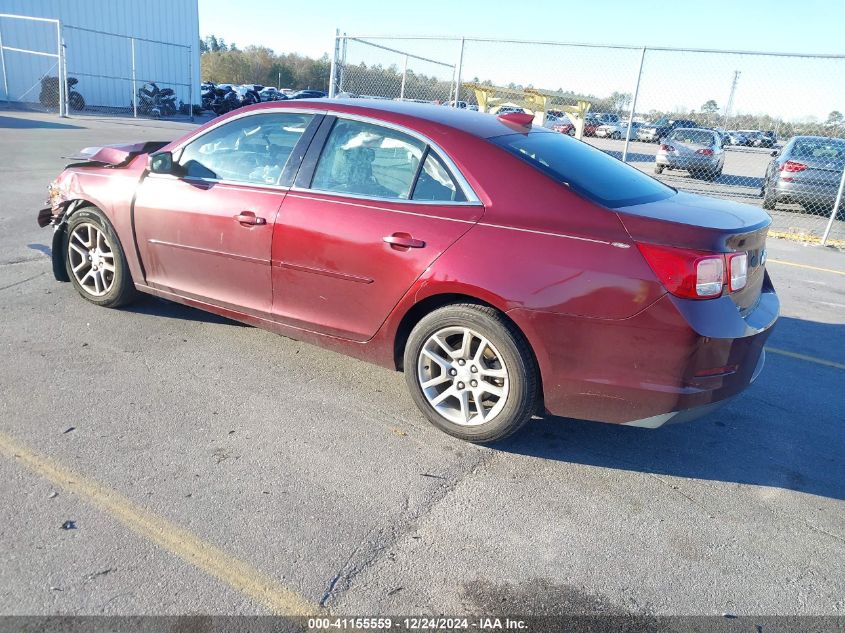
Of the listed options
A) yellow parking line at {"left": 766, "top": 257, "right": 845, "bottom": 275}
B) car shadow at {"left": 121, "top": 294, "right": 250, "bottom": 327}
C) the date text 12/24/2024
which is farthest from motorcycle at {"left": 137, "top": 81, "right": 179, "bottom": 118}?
the date text 12/24/2024

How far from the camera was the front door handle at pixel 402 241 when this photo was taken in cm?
340

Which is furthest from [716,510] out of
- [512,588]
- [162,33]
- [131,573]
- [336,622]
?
[162,33]

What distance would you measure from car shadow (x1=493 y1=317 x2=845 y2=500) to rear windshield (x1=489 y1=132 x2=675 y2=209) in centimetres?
131

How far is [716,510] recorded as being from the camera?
3.05 meters

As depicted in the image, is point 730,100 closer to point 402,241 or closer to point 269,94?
point 402,241

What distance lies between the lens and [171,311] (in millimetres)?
5035

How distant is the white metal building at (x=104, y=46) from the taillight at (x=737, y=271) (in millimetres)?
24881

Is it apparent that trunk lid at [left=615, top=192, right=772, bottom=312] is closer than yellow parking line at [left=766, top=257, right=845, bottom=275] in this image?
Yes

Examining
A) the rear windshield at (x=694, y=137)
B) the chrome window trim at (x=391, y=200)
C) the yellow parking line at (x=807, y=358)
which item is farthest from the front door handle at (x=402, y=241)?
the rear windshield at (x=694, y=137)

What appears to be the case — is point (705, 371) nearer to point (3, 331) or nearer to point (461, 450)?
point (461, 450)

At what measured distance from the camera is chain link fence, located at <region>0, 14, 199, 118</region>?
86.3ft

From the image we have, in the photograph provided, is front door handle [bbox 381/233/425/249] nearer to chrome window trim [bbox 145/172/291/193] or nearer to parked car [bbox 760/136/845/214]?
chrome window trim [bbox 145/172/291/193]

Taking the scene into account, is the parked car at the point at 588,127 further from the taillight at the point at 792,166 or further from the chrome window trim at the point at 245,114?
the chrome window trim at the point at 245,114

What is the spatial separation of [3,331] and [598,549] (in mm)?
4052
